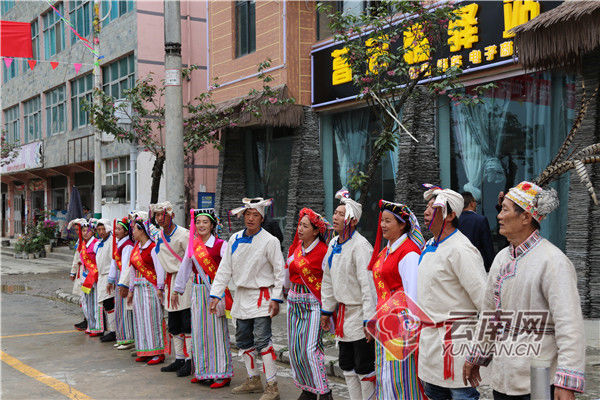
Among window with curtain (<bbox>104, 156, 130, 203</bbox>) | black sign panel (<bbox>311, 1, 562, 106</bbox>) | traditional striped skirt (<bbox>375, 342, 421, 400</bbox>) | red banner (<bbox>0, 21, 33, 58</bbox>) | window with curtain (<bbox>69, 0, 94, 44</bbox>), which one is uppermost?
window with curtain (<bbox>69, 0, 94, 44</bbox>)

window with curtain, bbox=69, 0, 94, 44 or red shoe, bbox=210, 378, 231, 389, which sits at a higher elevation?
window with curtain, bbox=69, 0, 94, 44

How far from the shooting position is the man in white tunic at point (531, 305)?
125 inches

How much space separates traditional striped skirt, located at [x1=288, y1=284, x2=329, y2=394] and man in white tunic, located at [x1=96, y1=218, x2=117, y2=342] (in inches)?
169

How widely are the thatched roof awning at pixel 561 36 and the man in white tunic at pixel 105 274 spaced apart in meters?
6.50

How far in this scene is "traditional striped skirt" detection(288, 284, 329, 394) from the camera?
5941mm

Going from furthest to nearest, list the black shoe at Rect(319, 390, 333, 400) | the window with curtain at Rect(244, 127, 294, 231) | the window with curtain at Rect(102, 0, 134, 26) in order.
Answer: the window with curtain at Rect(102, 0, 134, 26)
the window with curtain at Rect(244, 127, 294, 231)
the black shoe at Rect(319, 390, 333, 400)

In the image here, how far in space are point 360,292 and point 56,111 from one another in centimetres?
2644

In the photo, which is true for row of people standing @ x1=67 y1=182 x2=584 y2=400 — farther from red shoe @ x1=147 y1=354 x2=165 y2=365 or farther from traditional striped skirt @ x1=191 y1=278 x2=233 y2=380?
red shoe @ x1=147 y1=354 x2=165 y2=365

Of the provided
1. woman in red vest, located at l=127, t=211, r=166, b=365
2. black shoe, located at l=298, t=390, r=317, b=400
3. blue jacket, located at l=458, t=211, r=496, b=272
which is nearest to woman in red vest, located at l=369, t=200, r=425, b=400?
black shoe, located at l=298, t=390, r=317, b=400

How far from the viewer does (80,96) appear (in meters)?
26.0

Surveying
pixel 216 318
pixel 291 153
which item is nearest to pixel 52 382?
pixel 216 318

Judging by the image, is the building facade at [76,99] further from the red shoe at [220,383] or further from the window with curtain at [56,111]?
the red shoe at [220,383]

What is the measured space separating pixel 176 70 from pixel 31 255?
18794 mm

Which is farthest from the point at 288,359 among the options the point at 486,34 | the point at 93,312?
the point at 486,34
